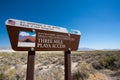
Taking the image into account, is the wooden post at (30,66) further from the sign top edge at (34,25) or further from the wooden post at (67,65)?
the wooden post at (67,65)

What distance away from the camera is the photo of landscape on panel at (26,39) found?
9.70 feet

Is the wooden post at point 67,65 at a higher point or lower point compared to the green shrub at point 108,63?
higher

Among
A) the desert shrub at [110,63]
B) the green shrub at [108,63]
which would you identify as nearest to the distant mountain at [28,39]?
the desert shrub at [110,63]

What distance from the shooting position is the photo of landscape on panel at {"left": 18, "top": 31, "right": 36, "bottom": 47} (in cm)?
Result: 296

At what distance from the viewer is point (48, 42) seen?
3.51 metres

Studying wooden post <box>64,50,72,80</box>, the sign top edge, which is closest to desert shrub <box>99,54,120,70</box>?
wooden post <box>64,50,72,80</box>

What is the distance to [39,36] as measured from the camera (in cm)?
331

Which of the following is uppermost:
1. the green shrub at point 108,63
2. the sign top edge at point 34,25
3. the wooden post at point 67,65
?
the sign top edge at point 34,25

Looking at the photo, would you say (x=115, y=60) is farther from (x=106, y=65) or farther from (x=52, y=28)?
(x=52, y=28)

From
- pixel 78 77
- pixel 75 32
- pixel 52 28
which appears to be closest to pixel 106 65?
pixel 78 77

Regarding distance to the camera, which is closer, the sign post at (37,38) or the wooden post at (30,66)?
the sign post at (37,38)

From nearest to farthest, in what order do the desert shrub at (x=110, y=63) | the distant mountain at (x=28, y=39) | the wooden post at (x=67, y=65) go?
1. the distant mountain at (x=28, y=39)
2. the wooden post at (x=67, y=65)
3. the desert shrub at (x=110, y=63)

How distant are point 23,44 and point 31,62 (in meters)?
0.48

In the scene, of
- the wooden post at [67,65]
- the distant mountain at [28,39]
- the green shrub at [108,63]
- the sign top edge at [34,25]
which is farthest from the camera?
the green shrub at [108,63]
